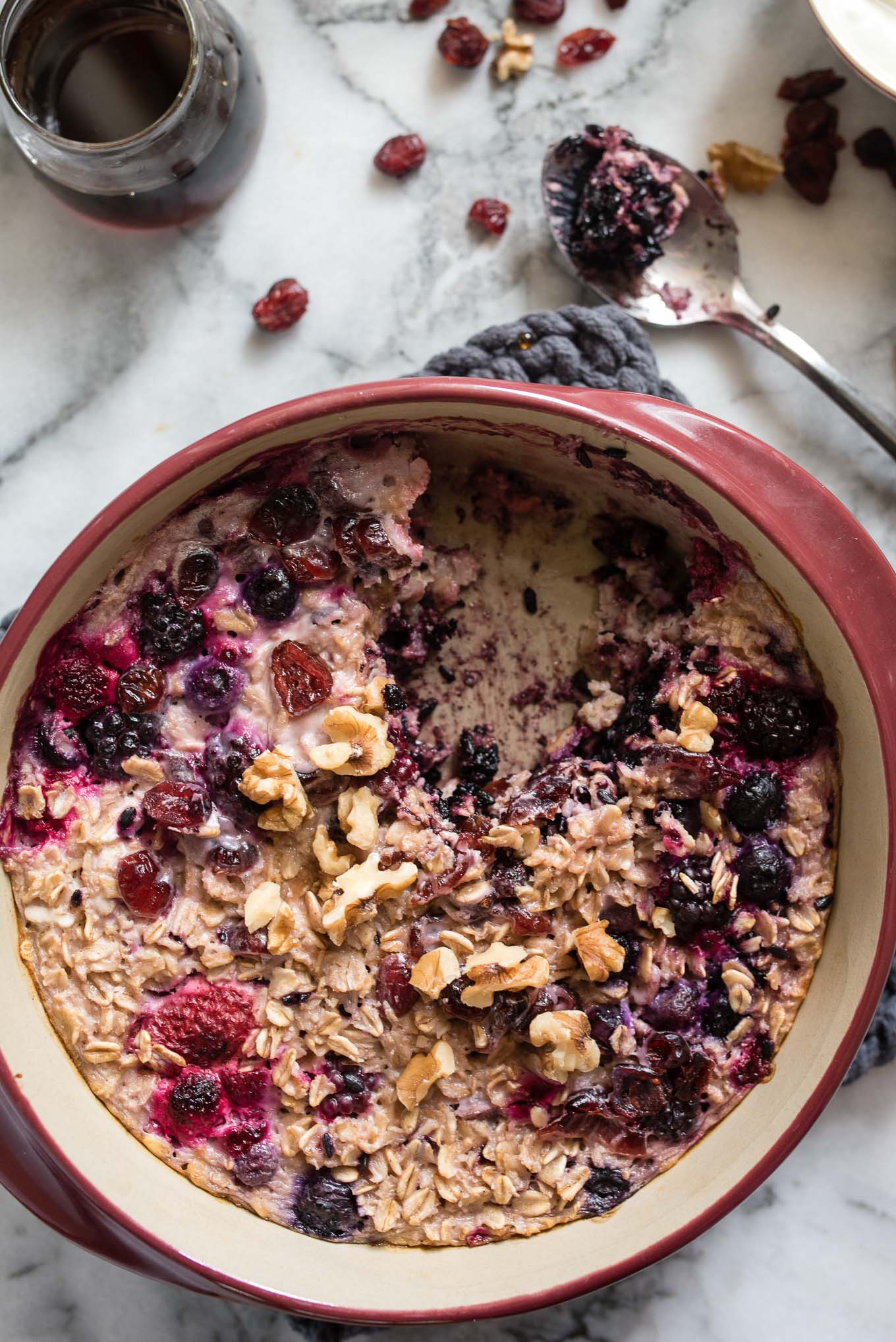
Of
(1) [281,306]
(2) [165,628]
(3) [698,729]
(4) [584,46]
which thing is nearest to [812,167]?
(4) [584,46]

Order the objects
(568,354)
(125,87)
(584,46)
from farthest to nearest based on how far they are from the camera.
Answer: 1. (584,46)
2. (125,87)
3. (568,354)

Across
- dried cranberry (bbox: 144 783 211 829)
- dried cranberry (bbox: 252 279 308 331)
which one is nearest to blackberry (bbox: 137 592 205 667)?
dried cranberry (bbox: 144 783 211 829)

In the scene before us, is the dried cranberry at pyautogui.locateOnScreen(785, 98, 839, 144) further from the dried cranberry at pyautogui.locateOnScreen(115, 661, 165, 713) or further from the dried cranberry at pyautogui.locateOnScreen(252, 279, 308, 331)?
the dried cranberry at pyautogui.locateOnScreen(115, 661, 165, 713)

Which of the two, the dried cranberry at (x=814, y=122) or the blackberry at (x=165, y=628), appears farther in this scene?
the dried cranberry at (x=814, y=122)

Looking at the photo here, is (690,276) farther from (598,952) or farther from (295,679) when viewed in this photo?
(598,952)

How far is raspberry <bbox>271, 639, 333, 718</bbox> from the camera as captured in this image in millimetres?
1985

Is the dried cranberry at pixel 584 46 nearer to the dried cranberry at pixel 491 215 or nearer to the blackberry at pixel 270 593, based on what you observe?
the dried cranberry at pixel 491 215

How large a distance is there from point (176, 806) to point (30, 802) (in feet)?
0.80

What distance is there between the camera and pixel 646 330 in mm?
2400

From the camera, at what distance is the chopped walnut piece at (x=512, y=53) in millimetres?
2391

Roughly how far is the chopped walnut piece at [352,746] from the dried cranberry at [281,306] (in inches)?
34.4

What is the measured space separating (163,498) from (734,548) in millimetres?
991

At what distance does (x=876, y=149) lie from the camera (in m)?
2.38

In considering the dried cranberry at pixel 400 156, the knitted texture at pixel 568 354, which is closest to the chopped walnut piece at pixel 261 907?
the knitted texture at pixel 568 354
